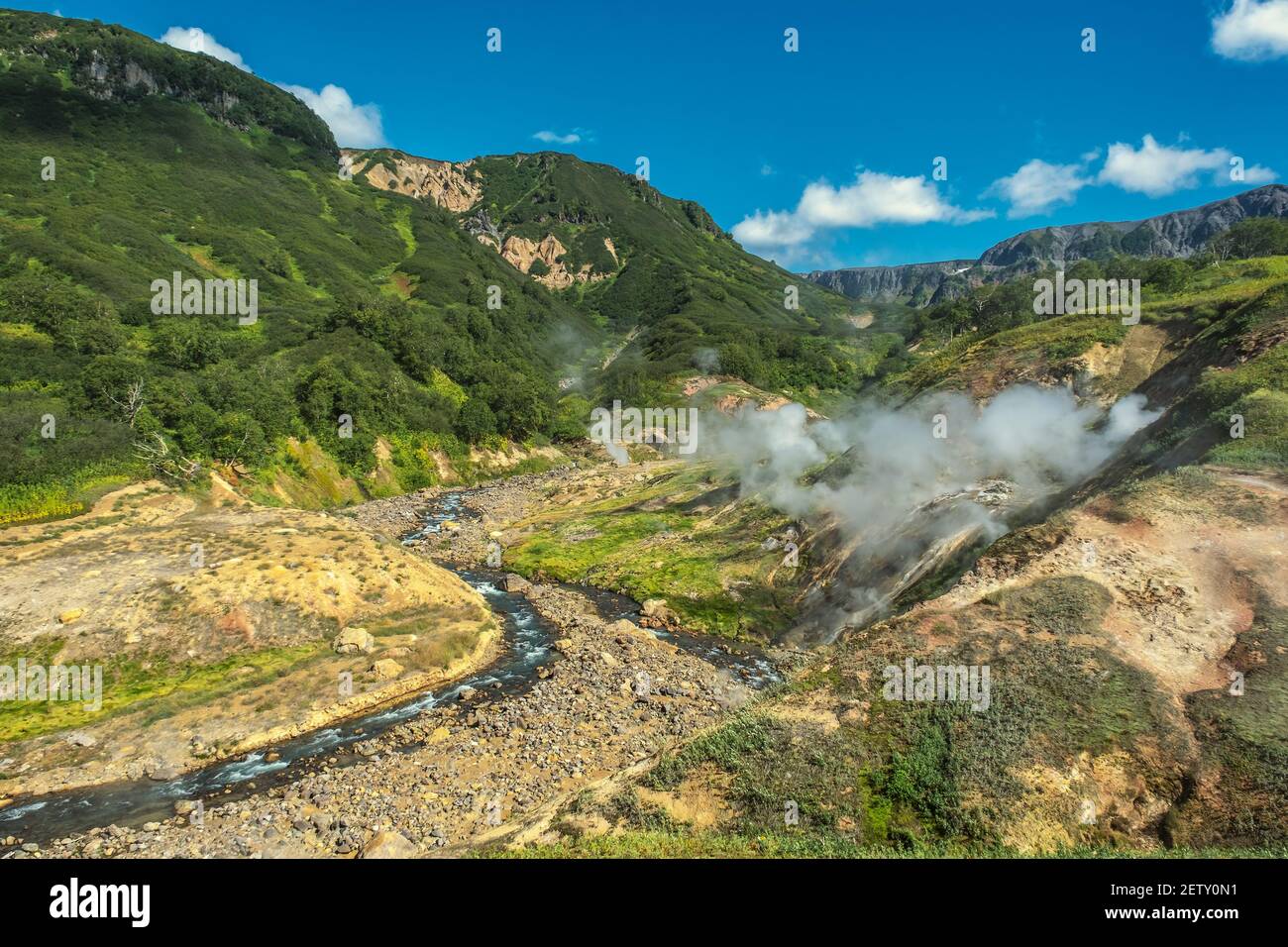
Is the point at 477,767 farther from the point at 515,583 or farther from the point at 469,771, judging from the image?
the point at 515,583

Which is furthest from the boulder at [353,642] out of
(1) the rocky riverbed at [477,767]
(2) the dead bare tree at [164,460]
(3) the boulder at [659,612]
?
(2) the dead bare tree at [164,460]

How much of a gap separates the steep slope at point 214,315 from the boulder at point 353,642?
18819 millimetres

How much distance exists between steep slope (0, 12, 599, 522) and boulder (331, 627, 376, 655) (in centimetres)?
1882

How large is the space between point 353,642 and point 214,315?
73.2 m

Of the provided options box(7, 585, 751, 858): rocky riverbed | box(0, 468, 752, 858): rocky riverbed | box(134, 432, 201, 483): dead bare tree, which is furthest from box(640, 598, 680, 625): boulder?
box(134, 432, 201, 483): dead bare tree

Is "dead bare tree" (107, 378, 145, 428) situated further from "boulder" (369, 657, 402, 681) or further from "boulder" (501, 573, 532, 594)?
"boulder" (369, 657, 402, 681)

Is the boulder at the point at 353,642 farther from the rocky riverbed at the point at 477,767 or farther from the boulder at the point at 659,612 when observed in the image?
the boulder at the point at 659,612

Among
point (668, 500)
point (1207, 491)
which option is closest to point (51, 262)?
point (668, 500)

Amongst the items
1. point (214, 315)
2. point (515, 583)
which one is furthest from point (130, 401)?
point (214, 315)

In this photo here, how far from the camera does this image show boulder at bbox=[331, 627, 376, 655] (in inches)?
1061

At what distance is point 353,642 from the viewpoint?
27.2 m

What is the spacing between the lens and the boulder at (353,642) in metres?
26.9

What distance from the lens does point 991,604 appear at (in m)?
19.7

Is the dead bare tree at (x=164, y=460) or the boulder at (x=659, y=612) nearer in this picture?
the boulder at (x=659, y=612)
